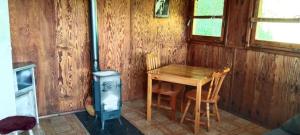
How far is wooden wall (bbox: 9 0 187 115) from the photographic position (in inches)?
118

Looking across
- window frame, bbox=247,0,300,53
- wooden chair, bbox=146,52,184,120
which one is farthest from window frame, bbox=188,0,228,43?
wooden chair, bbox=146,52,184,120

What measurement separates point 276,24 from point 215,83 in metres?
1.05

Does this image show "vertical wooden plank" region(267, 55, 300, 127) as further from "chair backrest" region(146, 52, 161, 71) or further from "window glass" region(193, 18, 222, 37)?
"chair backrest" region(146, 52, 161, 71)

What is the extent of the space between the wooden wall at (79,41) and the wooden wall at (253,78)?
0.88 meters

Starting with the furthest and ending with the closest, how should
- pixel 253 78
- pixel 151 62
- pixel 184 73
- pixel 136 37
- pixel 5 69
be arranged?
pixel 136 37, pixel 151 62, pixel 253 78, pixel 184 73, pixel 5 69

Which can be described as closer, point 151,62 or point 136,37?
point 151,62

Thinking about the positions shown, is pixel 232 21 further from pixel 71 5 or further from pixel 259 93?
pixel 71 5

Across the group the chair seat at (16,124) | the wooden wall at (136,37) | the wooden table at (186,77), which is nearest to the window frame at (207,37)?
the wooden wall at (136,37)

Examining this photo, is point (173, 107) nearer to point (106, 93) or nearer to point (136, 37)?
point (106, 93)

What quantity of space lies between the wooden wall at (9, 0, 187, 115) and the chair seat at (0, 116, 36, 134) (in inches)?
42.9

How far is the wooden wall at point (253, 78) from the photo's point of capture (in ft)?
9.47

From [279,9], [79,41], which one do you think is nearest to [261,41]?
[279,9]

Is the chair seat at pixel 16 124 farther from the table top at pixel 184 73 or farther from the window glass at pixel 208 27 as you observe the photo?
the window glass at pixel 208 27

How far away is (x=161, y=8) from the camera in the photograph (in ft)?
12.7
